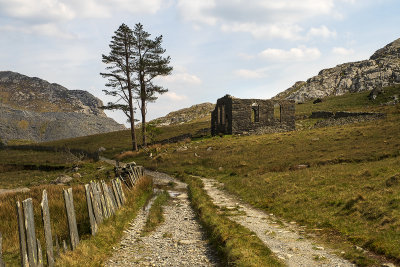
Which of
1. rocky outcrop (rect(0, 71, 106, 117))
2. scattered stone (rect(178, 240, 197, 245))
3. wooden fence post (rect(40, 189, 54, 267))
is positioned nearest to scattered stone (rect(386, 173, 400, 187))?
scattered stone (rect(178, 240, 197, 245))

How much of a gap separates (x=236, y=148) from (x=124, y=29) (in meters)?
21.1

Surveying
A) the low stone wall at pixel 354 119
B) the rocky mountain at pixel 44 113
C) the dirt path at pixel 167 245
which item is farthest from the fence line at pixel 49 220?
the rocky mountain at pixel 44 113

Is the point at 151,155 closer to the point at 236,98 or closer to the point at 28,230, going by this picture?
the point at 236,98

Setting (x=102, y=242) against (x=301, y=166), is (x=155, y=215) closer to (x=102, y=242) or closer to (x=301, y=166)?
(x=102, y=242)

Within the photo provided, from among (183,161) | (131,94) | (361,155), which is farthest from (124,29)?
(361,155)

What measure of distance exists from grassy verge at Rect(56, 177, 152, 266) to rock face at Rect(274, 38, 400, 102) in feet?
361

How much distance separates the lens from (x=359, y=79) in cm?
11644

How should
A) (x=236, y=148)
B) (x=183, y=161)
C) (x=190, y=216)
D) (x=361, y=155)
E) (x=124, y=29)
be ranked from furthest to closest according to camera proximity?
(x=124, y=29) → (x=236, y=148) → (x=183, y=161) → (x=361, y=155) → (x=190, y=216)

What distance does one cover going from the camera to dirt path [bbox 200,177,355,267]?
789cm

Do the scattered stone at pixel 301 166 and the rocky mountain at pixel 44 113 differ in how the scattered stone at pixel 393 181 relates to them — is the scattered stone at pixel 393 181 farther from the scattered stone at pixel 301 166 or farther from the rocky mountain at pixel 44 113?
the rocky mountain at pixel 44 113

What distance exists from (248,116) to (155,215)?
111 feet

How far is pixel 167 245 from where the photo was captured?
9.76 meters

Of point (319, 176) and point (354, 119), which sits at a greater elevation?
point (354, 119)

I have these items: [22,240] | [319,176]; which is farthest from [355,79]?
[22,240]
